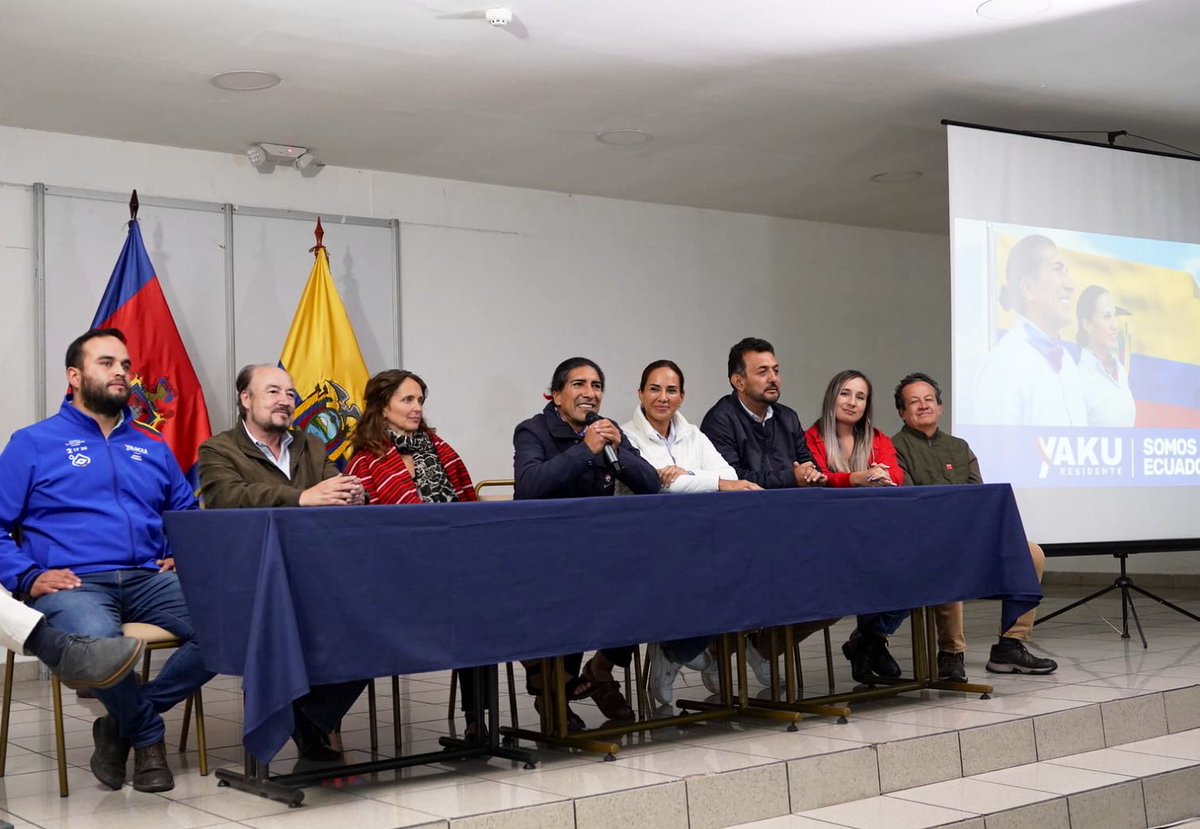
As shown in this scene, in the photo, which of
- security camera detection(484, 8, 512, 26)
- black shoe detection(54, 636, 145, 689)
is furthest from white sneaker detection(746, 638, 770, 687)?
security camera detection(484, 8, 512, 26)

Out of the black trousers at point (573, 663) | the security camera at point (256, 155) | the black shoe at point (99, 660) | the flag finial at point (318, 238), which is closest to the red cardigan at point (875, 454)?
the black trousers at point (573, 663)

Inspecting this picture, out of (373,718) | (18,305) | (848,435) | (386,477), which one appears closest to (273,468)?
(386,477)

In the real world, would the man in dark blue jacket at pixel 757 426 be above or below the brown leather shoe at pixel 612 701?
above

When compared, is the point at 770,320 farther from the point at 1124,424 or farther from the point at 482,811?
the point at 482,811

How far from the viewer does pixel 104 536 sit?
340 centimetres

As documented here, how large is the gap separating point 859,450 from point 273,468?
2053 mm

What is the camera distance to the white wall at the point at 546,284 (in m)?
5.94

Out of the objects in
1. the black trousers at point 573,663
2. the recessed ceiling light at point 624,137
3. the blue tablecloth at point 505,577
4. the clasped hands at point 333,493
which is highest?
the recessed ceiling light at point 624,137

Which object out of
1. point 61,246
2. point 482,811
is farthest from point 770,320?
point 482,811

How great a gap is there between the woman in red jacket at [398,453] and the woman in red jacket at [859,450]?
1.41 meters

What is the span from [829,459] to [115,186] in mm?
3655

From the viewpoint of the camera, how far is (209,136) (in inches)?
235

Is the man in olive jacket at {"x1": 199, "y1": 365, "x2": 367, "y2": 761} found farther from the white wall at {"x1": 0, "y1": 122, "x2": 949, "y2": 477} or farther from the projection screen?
the projection screen

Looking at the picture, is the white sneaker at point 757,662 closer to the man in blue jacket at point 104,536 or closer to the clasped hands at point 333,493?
the clasped hands at point 333,493
